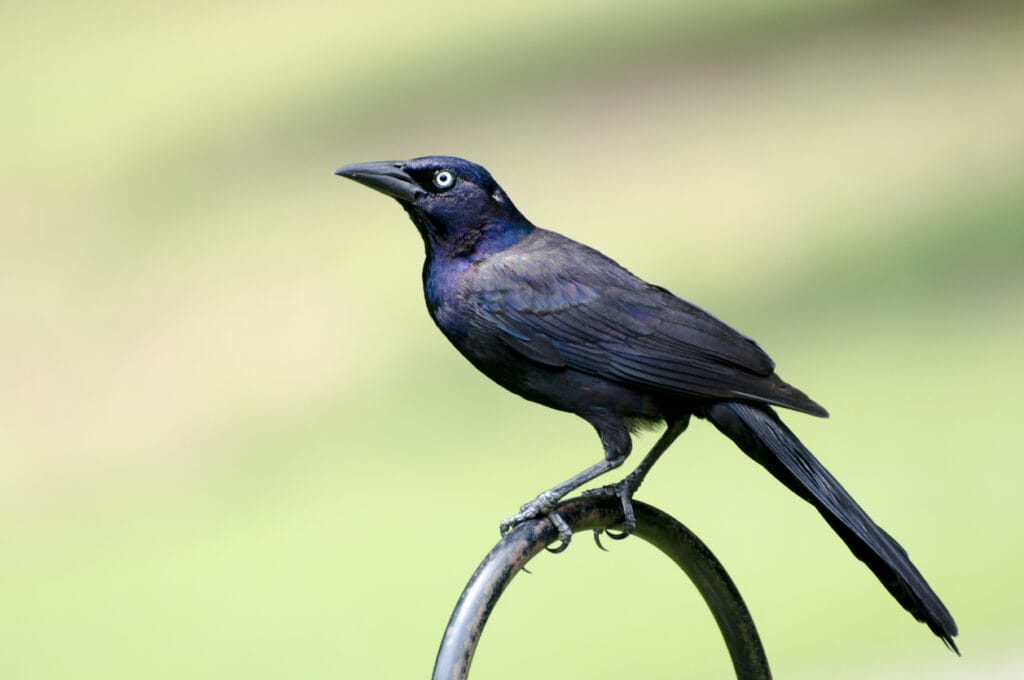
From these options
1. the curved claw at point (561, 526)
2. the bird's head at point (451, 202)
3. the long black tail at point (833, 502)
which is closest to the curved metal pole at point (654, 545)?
the curved claw at point (561, 526)

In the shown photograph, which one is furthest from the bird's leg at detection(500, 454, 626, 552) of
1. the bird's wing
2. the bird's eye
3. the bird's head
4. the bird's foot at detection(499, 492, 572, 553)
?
the bird's eye

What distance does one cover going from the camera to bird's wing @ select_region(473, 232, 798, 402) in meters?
2.87

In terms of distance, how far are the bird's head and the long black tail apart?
561mm

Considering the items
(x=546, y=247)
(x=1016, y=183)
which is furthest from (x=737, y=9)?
(x=546, y=247)

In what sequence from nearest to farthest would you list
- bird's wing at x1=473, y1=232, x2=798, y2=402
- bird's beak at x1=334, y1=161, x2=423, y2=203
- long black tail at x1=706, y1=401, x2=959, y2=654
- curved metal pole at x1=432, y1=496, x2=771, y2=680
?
curved metal pole at x1=432, y1=496, x2=771, y2=680 < long black tail at x1=706, y1=401, x2=959, y2=654 < bird's beak at x1=334, y1=161, x2=423, y2=203 < bird's wing at x1=473, y1=232, x2=798, y2=402

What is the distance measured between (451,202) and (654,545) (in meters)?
0.76

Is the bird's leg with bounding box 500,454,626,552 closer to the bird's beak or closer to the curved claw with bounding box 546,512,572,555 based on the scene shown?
the curved claw with bounding box 546,512,572,555

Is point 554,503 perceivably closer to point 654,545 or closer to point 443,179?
point 654,545

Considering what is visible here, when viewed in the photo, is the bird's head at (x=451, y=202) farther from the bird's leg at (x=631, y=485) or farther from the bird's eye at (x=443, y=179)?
the bird's leg at (x=631, y=485)

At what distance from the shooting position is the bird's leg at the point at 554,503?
8.85 feet

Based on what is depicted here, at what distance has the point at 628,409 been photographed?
2.92 m

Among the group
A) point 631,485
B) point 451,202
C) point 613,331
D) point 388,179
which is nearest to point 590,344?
point 613,331

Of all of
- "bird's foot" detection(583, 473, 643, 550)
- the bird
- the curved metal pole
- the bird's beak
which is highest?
the bird's beak

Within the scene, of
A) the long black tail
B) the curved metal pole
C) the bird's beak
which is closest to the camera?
the curved metal pole
